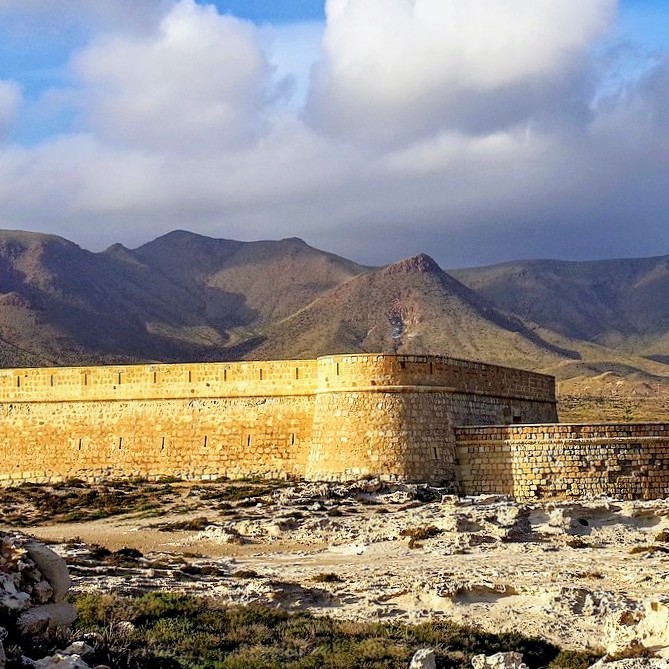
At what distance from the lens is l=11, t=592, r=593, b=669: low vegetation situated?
32.5ft

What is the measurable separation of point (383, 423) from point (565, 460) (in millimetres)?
4685

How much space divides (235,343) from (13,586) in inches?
3906

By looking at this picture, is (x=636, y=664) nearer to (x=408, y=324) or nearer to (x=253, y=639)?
(x=253, y=639)

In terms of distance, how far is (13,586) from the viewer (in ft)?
30.9

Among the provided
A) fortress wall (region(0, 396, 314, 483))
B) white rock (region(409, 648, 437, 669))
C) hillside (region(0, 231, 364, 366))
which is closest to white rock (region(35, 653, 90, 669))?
white rock (region(409, 648, 437, 669))

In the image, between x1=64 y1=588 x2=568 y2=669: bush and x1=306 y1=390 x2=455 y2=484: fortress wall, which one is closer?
x1=64 y1=588 x2=568 y2=669: bush

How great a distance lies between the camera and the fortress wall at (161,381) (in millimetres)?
28812

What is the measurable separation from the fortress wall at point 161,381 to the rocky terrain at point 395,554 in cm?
281

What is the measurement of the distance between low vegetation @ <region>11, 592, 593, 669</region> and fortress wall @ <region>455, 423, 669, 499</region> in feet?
45.5

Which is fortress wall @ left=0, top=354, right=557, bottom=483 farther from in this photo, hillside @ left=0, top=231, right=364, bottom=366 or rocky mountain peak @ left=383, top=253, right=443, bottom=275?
rocky mountain peak @ left=383, top=253, right=443, bottom=275

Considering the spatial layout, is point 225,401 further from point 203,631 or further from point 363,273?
point 363,273

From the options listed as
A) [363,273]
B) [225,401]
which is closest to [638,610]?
[225,401]

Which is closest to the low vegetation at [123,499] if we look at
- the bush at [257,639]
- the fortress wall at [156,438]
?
the fortress wall at [156,438]

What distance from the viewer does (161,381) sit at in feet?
98.4
